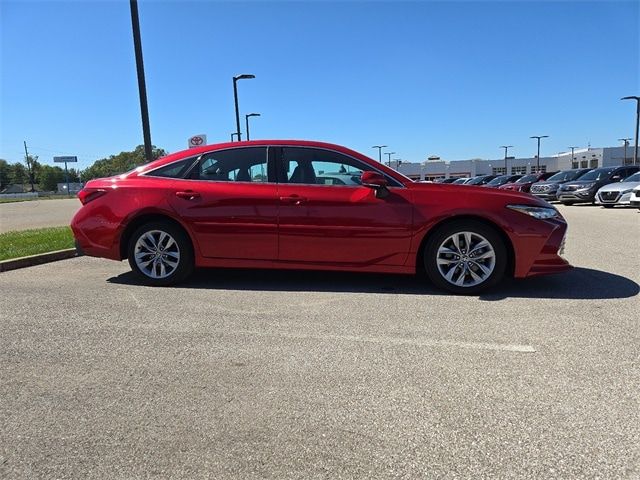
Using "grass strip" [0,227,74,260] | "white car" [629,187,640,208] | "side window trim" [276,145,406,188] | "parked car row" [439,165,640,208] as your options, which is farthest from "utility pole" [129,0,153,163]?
"white car" [629,187,640,208]

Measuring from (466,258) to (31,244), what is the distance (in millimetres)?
7371

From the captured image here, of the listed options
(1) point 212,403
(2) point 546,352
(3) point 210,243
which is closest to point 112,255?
(3) point 210,243

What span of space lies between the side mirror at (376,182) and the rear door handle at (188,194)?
1836mm

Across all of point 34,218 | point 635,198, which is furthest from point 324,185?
point 34,218

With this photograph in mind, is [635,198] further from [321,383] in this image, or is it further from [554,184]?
[321,383]

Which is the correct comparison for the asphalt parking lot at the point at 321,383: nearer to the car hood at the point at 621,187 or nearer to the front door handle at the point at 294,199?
the front door handle at the point at 294,199

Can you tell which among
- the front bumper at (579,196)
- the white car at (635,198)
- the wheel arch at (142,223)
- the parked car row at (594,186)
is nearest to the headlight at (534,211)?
the wheel arch at (142,223)

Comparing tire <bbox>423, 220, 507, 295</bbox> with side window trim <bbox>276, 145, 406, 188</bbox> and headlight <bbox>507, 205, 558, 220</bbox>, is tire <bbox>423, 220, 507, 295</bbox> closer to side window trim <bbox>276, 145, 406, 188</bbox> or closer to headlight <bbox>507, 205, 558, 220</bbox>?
headlight <bbox>507, 205, 558, 220</bbox>

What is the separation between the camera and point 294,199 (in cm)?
540

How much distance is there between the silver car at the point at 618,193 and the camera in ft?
57.8

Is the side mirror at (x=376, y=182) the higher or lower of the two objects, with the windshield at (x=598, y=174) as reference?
higher

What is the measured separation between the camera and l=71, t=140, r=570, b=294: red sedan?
5188 millimetres

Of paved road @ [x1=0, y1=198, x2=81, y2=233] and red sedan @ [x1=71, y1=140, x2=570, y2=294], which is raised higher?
red sedan @ [x1=71, y1=140, x2=570, y2=294]

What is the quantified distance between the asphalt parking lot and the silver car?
1457 cm
